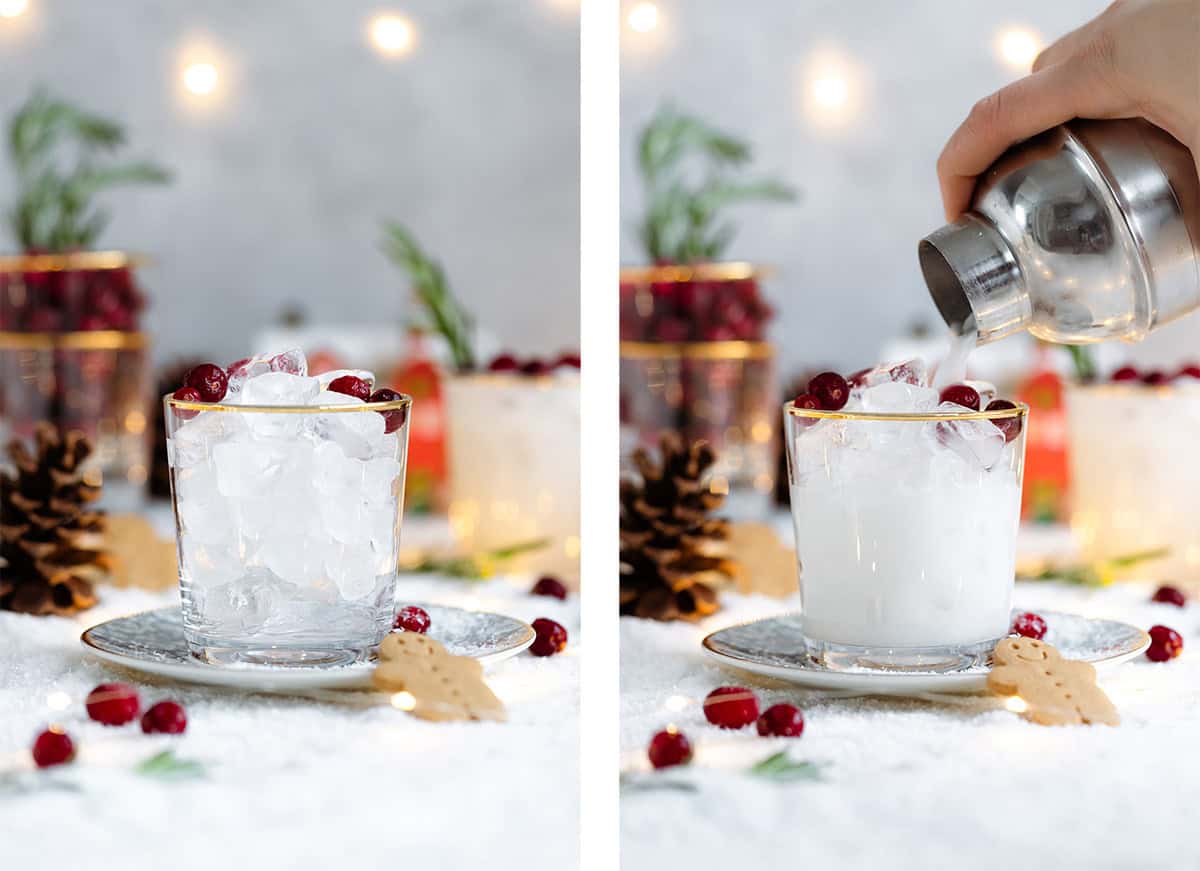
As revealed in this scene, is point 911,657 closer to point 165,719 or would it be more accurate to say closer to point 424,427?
point 165,719

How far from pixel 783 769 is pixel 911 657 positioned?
0.32ft

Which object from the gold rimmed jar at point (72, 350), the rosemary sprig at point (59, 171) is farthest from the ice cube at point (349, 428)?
the rosemary sprig at point (59, 171)

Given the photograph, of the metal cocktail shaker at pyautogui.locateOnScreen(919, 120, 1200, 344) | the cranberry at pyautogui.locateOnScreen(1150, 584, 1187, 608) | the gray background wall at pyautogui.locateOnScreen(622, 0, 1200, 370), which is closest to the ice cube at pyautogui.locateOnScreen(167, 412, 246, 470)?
the metal cocktail shaker at pyautogui.locateOnScreen(919, 120, 1200, 344)

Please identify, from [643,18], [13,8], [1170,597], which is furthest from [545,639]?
[13,8]

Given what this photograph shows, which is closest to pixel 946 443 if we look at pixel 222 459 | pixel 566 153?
pixel 222 459

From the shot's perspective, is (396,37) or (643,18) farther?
(396,37)

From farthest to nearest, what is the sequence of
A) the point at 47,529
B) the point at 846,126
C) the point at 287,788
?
the point at 846,126 → the point at 47,529 → the point at 287,788

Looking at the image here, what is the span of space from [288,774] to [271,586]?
0.09 metres

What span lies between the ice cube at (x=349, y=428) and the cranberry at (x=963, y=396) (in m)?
0.24

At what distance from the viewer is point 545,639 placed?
659mm

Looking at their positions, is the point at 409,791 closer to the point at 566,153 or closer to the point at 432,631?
the point at 432,631

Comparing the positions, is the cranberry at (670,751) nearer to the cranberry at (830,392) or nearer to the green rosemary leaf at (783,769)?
the green rosemary leaf at (783,769)

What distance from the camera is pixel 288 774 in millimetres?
482

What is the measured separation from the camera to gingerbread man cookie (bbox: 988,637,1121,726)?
0.53 meters
